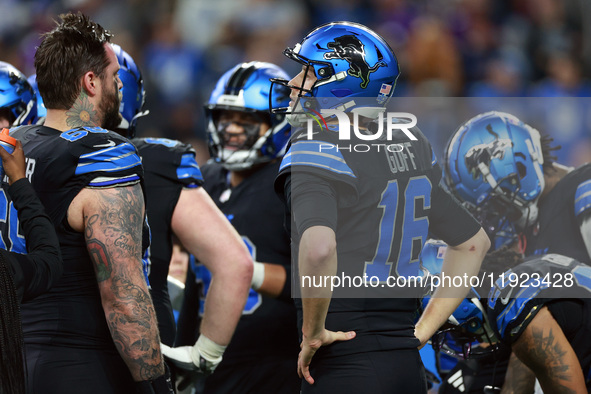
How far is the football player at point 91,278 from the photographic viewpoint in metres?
2.85

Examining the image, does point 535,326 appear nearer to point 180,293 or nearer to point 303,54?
point 303,54

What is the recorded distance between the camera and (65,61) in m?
3.07

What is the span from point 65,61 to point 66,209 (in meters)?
0.60

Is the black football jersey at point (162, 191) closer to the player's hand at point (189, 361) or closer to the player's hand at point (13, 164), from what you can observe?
the player's hand at point (189, 361)

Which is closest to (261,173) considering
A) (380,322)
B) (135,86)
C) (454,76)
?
(135,86)

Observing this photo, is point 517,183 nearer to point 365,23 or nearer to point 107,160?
point 107,160

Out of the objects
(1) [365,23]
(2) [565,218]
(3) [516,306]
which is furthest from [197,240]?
(1) [365,23]

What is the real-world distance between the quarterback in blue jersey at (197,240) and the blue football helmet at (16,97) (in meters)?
0.72

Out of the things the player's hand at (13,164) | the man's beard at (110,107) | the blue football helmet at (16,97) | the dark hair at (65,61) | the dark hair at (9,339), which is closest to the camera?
the dark hair at (9,339)

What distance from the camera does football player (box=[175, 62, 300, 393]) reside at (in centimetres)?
412

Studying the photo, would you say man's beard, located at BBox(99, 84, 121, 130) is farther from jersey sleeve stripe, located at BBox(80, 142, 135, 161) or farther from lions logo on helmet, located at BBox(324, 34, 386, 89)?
lions logo on helmet, located at BBox(324, 34, 386, 89)

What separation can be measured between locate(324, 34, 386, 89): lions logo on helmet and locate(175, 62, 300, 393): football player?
3.07 feet

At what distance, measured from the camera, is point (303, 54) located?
3283mm

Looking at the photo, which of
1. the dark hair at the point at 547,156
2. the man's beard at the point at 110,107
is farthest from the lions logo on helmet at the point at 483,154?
the man's beard at the point at 110,107
